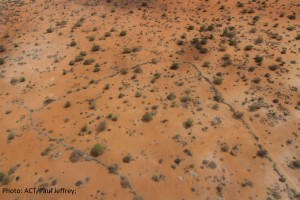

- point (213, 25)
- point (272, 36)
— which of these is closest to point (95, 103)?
point (213, 25)

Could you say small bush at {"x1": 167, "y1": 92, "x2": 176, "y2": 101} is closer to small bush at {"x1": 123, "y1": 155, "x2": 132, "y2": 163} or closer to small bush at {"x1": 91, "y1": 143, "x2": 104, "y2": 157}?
small bush at {"x1": 123, "y1": 155, "x2": 132, "y2": 163}

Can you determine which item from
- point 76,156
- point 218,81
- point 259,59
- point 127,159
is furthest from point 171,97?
point 259,59

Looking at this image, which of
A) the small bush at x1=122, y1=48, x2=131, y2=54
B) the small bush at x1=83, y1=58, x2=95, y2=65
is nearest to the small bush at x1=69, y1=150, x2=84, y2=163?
the small bush at x1=83, y1=58, x2=95, y2=65

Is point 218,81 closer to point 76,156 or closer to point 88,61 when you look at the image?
point 88,61

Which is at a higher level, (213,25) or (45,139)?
(213,25)

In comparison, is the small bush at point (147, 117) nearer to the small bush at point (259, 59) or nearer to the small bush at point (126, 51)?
the small bush at point (126, 51)

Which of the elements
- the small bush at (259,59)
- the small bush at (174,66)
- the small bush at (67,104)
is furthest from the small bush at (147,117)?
the small bush at (259,59)

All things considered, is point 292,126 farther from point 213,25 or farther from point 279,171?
point 213,25

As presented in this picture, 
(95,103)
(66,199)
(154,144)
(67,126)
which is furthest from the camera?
(95,103)
